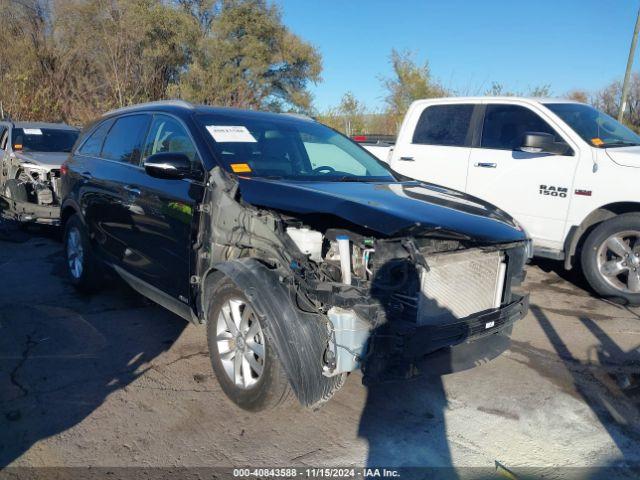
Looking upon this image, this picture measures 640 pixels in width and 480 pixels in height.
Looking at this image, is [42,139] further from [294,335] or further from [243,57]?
[243,57]

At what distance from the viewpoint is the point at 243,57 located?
25.1 metres

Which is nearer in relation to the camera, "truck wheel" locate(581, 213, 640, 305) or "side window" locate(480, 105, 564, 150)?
"truck wheel" locate(581, 213, 640, 305)

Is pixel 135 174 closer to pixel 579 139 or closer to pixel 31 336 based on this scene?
pixel 31 336

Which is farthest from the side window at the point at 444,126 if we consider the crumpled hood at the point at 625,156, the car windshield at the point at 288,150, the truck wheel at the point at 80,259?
the truck wheel at the point at 80,259

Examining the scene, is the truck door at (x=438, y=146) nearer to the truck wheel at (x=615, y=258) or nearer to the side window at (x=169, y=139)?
the truck wheel at (x=615, y=258)

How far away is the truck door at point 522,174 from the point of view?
18.6 ft

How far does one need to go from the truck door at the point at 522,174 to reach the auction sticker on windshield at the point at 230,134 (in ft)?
10.7

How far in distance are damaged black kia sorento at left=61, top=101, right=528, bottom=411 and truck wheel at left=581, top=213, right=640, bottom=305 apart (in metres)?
2.22

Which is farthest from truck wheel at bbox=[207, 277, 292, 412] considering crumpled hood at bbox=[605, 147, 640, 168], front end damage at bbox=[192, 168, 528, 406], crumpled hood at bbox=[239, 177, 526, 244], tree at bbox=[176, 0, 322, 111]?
tree at bbox=[176, 0, 322, 111]

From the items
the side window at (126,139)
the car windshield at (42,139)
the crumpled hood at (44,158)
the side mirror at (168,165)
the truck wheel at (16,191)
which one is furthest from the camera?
the car windshield at (42,139)

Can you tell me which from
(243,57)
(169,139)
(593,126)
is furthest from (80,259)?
(243,57)

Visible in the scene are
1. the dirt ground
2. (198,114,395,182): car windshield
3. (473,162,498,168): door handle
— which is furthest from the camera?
(473,162,498,168): door handle

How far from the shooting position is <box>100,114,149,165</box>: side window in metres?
4.45

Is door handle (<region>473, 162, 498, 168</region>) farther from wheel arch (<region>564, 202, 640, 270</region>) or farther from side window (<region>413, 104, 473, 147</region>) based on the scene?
wheel arch (<region>564, 202, 640, 270</region>)
